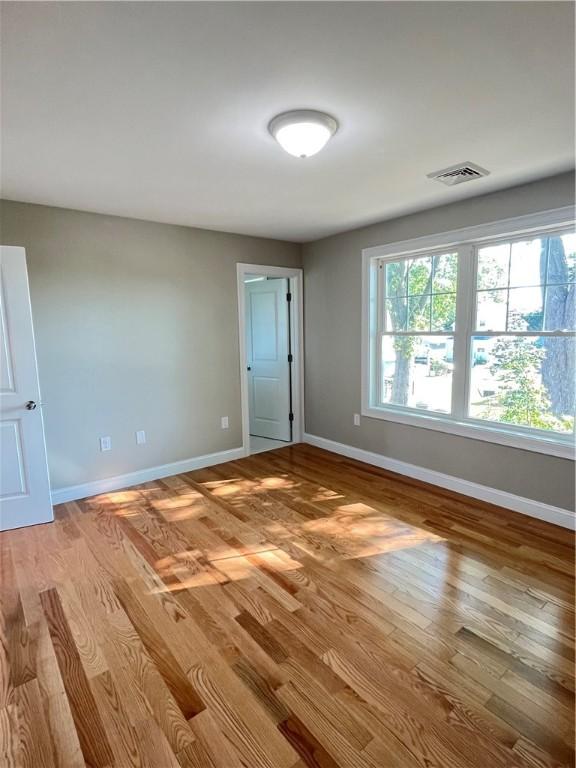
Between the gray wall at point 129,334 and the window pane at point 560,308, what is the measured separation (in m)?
2.75

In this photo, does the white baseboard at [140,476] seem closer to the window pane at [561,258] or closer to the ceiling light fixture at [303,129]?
the ceiling light fixture at [303,129]

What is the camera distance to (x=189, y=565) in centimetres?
238

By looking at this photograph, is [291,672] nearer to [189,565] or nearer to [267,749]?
[267,749]

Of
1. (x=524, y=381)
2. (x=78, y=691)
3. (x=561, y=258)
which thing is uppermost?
(x=561, y=258)

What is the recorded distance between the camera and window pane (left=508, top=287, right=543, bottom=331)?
9.25 feet

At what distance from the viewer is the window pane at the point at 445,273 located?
3.29 m

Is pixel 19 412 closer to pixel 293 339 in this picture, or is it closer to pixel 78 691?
pixel 78 691

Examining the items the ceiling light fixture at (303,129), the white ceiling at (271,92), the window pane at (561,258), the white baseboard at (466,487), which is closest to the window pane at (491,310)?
the window pane at (561,258)

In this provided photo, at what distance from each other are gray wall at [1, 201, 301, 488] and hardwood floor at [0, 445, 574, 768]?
0.79 meters

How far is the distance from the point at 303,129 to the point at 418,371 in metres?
2.45

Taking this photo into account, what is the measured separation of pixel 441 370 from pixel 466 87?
2260 mm

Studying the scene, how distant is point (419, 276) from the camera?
357cm

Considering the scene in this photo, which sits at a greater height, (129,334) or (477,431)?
(129,334)

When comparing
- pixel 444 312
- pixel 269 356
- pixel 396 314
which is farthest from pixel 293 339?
pixel 444 312
